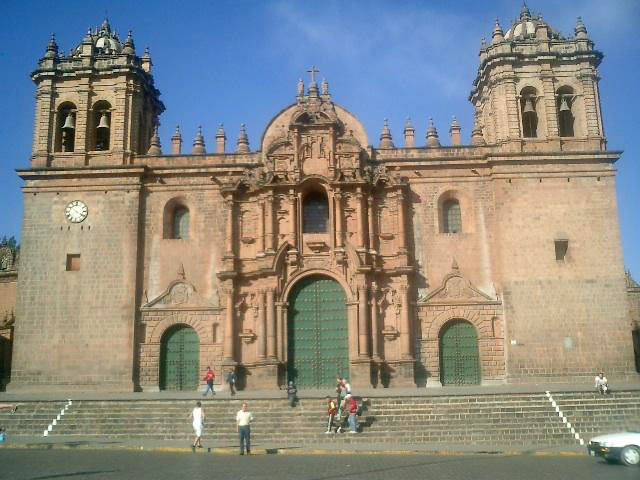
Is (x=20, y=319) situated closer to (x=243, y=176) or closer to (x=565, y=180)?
(x=243, y=176)

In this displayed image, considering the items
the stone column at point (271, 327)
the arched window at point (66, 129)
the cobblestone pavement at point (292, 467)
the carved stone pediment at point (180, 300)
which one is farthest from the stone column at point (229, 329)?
the arched window at point (66, 129)

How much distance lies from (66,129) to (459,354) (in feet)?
65.4

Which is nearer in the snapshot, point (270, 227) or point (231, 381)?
point (231, 381)

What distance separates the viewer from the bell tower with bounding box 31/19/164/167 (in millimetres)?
29891

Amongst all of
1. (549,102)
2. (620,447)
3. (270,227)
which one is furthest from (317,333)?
(549,102)

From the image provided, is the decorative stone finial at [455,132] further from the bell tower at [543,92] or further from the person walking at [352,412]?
the person walking at [352,412]

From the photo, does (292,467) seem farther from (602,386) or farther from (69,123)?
(69,123)

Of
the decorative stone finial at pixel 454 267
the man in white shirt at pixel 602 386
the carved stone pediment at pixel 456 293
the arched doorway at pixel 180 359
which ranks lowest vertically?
the man in white shirt at pixel 602 386

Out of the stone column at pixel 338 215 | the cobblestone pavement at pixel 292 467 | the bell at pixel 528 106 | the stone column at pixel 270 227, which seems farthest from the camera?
the bell at pixel 528 106

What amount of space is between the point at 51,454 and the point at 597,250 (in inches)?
851

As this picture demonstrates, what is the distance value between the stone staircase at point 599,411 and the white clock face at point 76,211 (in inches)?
787

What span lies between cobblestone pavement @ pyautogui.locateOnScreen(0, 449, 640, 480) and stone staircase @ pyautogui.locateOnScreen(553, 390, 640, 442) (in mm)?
4042

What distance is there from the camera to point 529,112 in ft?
99.2

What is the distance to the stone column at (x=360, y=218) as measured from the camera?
1109 inches
